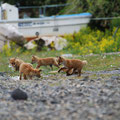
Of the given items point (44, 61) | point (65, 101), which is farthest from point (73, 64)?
point (65, 101)

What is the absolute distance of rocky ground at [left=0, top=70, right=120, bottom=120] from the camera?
339 inches

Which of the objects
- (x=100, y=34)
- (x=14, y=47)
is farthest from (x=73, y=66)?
(x=100, y=34)

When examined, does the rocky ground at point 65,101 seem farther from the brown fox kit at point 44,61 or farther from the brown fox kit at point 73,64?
the brown fox kit at point 44,61

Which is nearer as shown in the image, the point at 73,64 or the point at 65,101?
the point at 65,101

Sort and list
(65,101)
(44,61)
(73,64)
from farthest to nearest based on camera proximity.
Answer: (44,61), (73,64), (65,101)

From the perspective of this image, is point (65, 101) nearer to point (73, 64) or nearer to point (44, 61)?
point (73, 64)

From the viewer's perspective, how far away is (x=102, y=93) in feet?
34.4

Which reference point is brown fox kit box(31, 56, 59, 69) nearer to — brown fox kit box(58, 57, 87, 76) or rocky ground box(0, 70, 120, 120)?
brown fox kit box(58, 57, 87, 76)

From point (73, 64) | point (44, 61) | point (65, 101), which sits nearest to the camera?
point (65, 101)

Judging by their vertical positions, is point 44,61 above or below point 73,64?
below

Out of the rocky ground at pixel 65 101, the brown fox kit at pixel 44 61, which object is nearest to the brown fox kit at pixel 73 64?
the rocky ground at pixel 65 101

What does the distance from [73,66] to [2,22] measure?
18.2m

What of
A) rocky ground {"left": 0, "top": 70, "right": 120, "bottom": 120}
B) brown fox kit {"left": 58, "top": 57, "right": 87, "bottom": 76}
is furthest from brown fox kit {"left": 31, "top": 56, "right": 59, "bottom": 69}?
rocky ground {"left": 0, "top": 70, "right": 120, "bottom": 120}

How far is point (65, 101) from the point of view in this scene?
9.88m
